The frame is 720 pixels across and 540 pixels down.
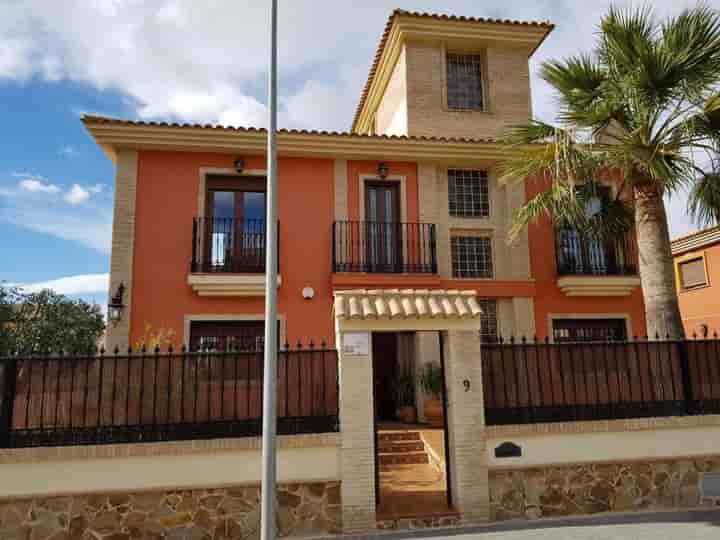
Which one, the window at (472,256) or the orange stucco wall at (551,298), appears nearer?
the orange stucco wall at (551,298)

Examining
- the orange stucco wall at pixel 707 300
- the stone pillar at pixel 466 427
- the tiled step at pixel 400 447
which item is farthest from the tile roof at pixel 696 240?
the stone pillar at pixel 466 427

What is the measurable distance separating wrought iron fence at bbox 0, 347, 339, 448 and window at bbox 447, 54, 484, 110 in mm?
9923

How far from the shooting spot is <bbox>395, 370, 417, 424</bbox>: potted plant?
11492 millimetres

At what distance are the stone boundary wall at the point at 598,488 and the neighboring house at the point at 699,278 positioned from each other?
12.1 m

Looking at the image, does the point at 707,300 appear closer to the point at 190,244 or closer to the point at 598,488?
the point at 598,488

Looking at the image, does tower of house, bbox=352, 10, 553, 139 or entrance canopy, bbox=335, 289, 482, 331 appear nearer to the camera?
entrance canopy, bbox=335, 289, 482, 331

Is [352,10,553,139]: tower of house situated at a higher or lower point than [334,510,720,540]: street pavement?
higher

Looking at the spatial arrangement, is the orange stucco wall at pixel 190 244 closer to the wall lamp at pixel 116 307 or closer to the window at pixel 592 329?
the wall lamp at pixel 116 307

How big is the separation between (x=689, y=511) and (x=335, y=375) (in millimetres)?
4960

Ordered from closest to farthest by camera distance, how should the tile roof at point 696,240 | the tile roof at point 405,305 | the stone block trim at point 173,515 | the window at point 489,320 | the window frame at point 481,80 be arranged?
→ the stone block trim at point 173,515, the tile roof at point 405,305, the window at point 489,320, the window frame at point 481,80, the tile roof at point 696,240

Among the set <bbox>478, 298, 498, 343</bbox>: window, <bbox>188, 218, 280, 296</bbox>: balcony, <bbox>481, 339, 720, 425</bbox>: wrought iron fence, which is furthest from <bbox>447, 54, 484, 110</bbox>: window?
<bbox>481, 339, 720, 425</bbox>: wrought iron fence

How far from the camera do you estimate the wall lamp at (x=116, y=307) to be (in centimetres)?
1063

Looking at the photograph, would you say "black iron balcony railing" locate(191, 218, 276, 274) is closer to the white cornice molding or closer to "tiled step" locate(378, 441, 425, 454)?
the white cornice molding

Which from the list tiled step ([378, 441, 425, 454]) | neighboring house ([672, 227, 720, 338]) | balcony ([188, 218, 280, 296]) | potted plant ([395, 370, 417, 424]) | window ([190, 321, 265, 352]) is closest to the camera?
tiled step ([378, 441, 425, 454])
